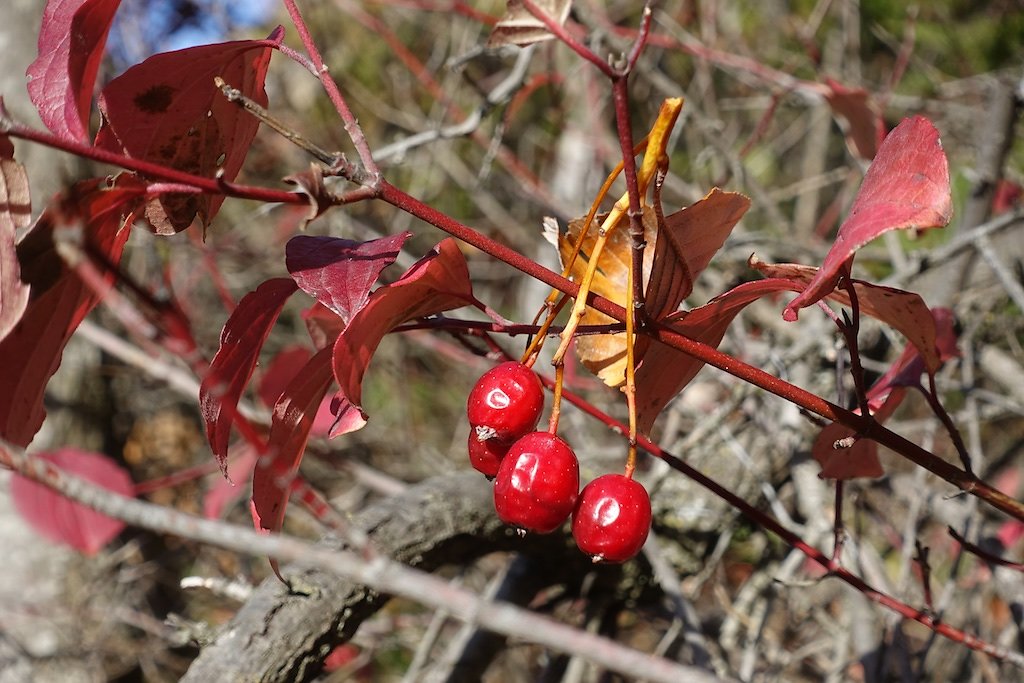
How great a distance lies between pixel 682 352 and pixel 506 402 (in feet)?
0.50

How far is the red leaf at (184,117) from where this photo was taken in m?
0.60

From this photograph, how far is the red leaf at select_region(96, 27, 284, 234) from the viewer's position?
23.6 inches

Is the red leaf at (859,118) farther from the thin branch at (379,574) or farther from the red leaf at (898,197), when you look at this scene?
the thin branch at (379,574)

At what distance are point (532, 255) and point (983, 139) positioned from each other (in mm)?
1147

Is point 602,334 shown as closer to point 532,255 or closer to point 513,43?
point 513,43

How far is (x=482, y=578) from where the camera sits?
1.87 meters

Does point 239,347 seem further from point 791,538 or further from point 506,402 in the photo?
point 791,538

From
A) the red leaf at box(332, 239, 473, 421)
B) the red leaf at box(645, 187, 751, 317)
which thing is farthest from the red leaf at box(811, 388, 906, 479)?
the red leaf at box(332, 239, 473, 421)

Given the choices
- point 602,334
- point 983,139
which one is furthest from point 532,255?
point 602,334

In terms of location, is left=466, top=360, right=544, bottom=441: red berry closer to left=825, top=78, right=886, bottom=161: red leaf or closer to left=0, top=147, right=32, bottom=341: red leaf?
left=0, top=147, right=32, bottom=341: red leaf

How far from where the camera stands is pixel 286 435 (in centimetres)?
61

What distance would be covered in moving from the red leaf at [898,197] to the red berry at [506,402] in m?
0.16

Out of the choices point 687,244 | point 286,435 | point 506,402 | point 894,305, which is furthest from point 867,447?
point 286,435

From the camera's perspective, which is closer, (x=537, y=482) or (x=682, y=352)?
(x=537, y=482)
